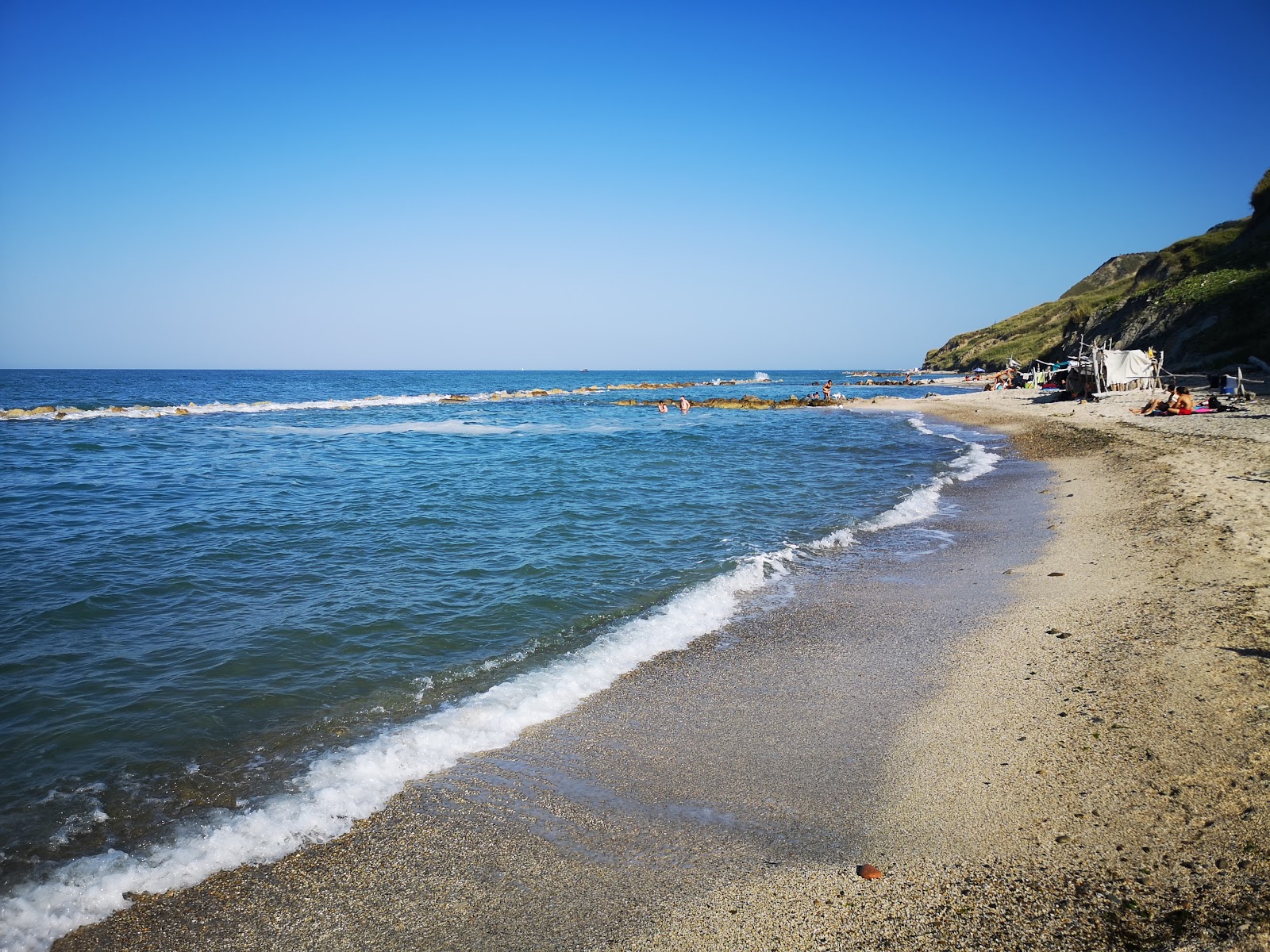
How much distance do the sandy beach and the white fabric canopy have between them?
1352 inches

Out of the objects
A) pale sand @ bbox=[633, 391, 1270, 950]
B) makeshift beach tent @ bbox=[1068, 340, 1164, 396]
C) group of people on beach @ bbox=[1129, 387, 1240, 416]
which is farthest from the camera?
Result: makeshift beach tent @ bbox=[1068, 340, 1164, 396]

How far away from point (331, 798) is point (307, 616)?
446 centimetres

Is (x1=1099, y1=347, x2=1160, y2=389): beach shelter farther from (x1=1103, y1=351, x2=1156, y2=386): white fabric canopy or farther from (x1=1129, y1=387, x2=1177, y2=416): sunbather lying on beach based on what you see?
(x1=1129, y1=387, x2=1177, y2=416): sunbather lying on beach

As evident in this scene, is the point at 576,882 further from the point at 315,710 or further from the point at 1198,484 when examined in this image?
the point at 1198,484

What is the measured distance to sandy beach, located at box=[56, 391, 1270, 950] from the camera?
3.61 meters

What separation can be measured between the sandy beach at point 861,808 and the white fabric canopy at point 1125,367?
34353 mm

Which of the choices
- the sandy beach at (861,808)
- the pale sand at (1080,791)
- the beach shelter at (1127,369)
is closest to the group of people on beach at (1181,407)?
the beach shelter at (1127,369)

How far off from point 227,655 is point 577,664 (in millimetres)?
4172

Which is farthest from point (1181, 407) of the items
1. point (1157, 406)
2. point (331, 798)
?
point (331, 798)

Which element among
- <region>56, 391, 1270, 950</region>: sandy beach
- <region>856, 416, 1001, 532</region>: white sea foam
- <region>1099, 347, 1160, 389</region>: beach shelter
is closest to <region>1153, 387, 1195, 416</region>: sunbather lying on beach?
<region>856, 416, 1001, 532</region>: white sea foam

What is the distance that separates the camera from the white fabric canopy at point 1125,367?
36.4 meters

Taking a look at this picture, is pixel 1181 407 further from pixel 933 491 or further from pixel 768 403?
pixel 768 403

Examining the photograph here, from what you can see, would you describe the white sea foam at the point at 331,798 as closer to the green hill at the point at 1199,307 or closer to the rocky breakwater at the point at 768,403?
the green hill at the point at 1199,307

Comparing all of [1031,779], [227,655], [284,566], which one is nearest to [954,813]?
[1031,779]
